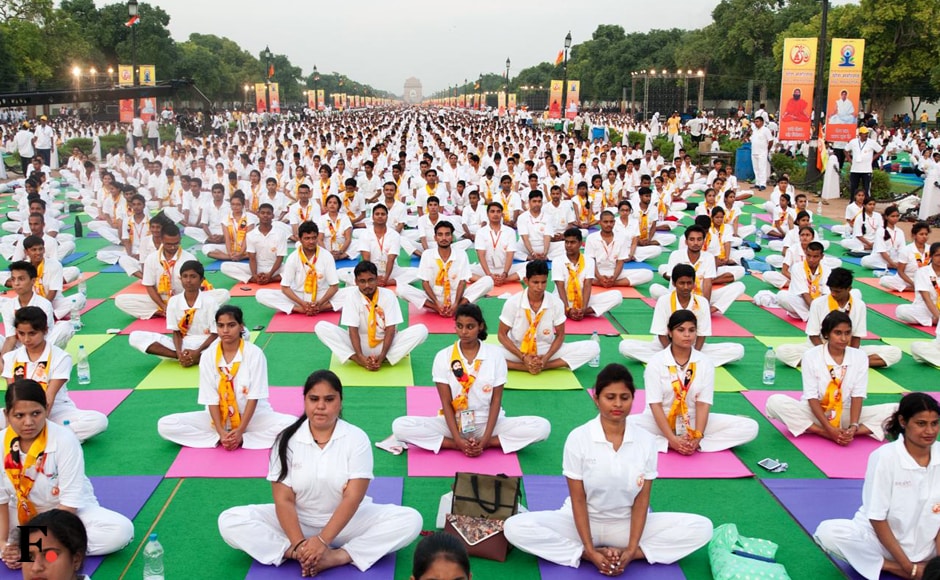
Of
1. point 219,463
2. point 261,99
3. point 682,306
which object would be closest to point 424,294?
point 682,306

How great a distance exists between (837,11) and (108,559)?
44099 mm

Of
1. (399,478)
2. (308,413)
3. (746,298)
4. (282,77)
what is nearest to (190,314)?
(399,478)

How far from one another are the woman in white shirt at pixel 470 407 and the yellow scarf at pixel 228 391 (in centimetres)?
115

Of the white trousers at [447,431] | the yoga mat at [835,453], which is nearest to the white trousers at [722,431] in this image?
the yoga mat at [835,453]

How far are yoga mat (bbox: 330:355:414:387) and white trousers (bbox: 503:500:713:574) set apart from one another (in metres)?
2.95

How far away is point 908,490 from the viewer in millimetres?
3895

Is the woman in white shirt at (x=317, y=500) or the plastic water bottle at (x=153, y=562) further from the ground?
the woman in white shirt at (x=317, y=500)

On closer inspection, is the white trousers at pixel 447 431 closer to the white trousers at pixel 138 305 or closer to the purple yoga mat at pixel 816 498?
the purple yoga mat at pixel 816 498

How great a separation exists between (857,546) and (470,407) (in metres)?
2.53

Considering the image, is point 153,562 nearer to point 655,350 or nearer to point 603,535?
point 603,535

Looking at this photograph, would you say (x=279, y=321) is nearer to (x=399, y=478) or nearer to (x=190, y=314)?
(x=190, y=314)

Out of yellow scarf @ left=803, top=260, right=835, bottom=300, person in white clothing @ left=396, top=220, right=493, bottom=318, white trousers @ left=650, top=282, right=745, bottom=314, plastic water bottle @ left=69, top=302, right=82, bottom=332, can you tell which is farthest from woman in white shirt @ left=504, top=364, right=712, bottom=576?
plastic water bottle @ left=69, top=302, right=82, bottom=332

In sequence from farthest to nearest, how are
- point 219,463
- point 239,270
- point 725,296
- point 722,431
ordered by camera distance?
point 239,270, point 725,296, point 722,431, point 219,463

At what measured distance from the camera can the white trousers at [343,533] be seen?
4.11 m
